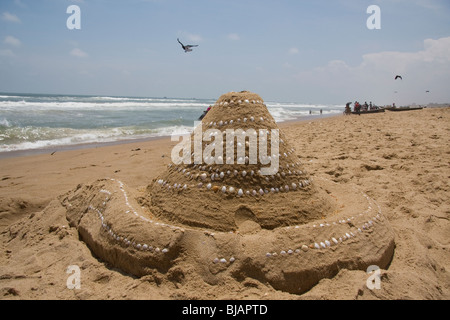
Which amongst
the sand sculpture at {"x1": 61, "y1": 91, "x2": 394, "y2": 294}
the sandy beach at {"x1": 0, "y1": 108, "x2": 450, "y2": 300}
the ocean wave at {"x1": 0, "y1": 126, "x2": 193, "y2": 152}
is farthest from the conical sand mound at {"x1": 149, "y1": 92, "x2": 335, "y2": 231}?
the ocean wave at {"x1": 0, "y1": 126, "x2": 193, "y2": 152}

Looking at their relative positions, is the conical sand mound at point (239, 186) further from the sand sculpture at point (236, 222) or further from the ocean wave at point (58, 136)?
the ocean wave at point (58, 136)

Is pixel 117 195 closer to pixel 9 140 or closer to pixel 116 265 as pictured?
pixel 116 265

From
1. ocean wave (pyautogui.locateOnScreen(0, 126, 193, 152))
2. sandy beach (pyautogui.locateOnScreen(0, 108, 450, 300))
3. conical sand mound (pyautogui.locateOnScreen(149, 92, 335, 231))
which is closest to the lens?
sandy beach (pyautogui.locateOnScreen(0, 108, 450, 300))

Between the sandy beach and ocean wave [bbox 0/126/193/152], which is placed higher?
ocean wave [bbox 0/126/193/152]

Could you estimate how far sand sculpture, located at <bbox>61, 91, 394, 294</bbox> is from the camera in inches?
92.7

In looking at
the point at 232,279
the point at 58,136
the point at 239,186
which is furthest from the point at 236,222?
the point at 58,136

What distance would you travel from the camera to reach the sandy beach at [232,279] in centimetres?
228

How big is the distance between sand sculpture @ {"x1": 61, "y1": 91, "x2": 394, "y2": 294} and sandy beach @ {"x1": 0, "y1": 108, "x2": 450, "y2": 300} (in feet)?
0.33

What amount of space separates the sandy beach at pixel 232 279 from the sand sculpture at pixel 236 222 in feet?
0.33

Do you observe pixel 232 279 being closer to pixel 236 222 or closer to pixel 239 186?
pixel 236 222

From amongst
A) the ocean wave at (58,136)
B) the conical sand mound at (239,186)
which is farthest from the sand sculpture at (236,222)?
the ocean wave at (58,136)

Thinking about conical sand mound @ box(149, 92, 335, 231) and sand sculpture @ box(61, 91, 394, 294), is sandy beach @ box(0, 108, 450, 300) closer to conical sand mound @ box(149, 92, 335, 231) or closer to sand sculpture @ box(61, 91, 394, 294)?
sand sculpture @ box(61, 91, 394, 294)

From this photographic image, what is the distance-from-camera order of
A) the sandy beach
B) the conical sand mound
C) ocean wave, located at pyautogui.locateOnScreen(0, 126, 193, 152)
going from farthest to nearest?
ocean wave, located at pyautogui.locateOnScreen(0, 126, 193, 152), the conical sand mound, the sandy beach
